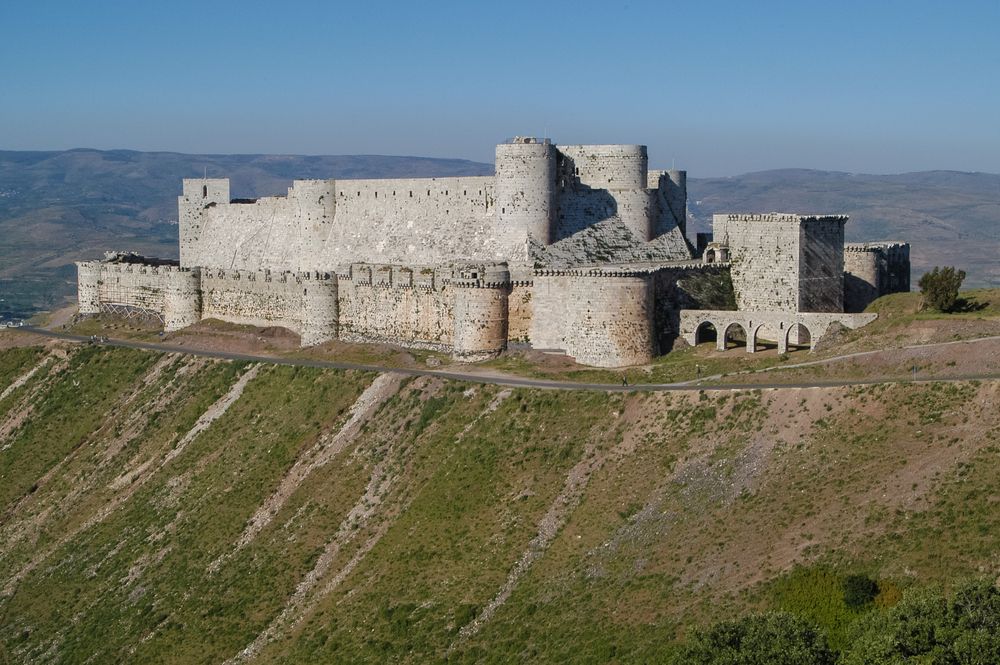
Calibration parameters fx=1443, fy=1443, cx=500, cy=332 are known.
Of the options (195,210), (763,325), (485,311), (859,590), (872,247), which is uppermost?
(195,210)

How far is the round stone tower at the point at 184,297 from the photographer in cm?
8488

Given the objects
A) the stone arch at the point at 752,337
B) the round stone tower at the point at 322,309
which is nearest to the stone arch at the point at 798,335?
the stone arch at the point at 752,337

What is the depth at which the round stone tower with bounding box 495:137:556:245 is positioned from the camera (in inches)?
2756

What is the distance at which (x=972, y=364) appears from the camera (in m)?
51.9

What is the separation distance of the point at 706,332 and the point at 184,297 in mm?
33320

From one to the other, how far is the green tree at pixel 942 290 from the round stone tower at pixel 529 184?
18231mm

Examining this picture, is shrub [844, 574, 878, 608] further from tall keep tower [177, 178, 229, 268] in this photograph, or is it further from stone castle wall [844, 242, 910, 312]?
tall keep tower [177, 178, 229, 268]

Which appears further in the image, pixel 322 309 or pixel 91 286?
pixel 91 286

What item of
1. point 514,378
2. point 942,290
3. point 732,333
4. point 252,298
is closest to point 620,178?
point 732,333

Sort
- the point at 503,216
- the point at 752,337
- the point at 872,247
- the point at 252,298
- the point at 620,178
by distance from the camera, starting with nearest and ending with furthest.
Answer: the point at 752,337, the point at 503,216, the point at 620,178, the point at 872,247, the point at 252,298

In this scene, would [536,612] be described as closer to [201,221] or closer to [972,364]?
[972,364]

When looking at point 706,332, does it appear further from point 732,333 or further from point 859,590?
point 859,590

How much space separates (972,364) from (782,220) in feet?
57.4

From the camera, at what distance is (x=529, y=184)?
70.2 meters
